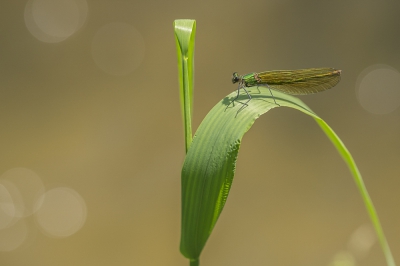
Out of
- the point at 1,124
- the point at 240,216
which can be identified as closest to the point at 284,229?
the point at 240,216

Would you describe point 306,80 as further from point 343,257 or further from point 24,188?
point 24,188

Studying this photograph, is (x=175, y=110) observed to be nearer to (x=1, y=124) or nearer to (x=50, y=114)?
(x=50, y=114)

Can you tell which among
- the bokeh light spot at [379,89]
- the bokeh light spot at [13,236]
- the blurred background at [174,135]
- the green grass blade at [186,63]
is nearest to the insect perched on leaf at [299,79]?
the green grass blade at [186,63]

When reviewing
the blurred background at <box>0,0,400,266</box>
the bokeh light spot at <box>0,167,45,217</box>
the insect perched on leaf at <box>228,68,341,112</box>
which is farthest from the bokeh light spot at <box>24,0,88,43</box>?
the insect perched on leaf at <box>228,68,341,112</box>

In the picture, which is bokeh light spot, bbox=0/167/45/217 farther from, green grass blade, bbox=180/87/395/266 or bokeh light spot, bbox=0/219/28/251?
green grass blade, bbox=180/87/395/266

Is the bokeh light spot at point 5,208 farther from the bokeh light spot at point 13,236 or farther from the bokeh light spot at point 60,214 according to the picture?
the bokeh light spot at point 60,214

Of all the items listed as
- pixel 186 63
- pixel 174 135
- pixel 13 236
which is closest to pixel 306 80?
pixel 186 63
